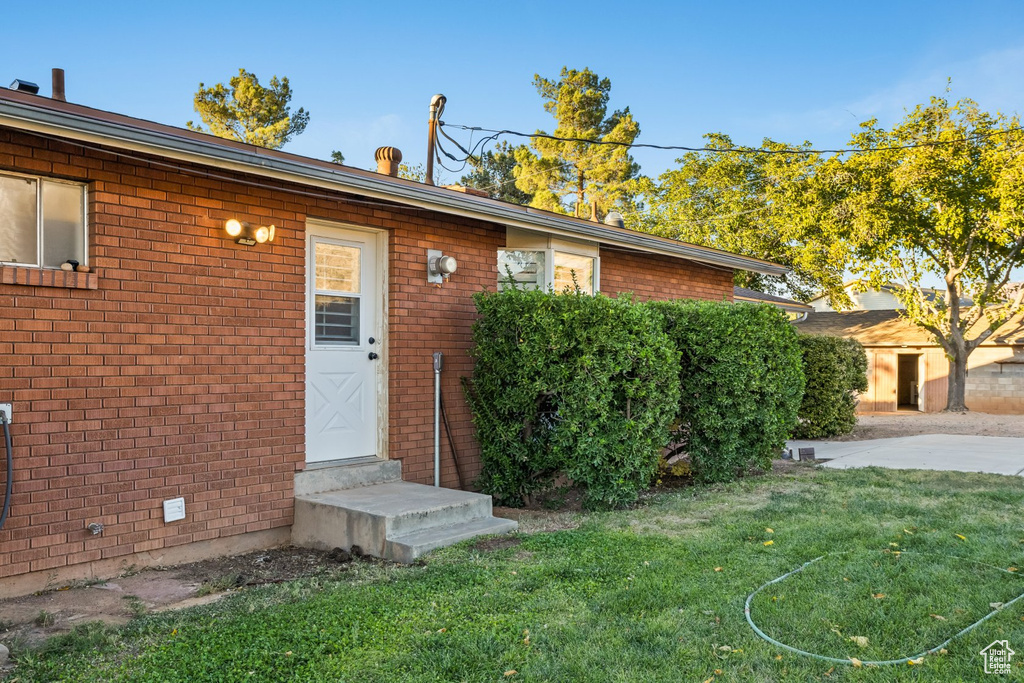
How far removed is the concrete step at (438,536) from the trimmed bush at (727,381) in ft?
9.15

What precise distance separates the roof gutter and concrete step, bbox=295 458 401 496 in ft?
7.61

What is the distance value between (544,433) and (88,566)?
3685mm

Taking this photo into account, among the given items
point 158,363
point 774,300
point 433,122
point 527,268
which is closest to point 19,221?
point 158,363

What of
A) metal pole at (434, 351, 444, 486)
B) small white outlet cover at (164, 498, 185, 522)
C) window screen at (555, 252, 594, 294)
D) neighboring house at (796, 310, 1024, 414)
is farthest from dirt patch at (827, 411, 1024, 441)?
small white outlet cover at (164, 498, 185, 522)

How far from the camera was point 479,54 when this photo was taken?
68.3 feet

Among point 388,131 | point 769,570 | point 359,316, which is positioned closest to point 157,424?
point 359,316

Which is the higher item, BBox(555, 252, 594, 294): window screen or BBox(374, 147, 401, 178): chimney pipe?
BBox(374, 147, 401, 178): chimney pipe

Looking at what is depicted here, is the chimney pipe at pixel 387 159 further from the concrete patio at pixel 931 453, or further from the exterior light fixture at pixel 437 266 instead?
the concrete patio at pixel 931 453

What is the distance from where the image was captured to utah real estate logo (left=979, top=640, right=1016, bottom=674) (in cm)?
312

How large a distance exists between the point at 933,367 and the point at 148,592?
2704cm

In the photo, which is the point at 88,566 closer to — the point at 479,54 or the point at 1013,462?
the point at 1013,462

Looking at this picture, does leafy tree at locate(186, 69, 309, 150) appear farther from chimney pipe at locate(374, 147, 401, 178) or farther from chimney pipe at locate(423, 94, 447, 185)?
chimney pipe at locate(374, 147, 401, 178)

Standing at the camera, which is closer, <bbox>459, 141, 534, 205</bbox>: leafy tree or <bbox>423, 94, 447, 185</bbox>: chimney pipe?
<bbox>423, 94, 447, 185</bbox>: chimney pipe

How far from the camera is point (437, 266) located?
284 inches
